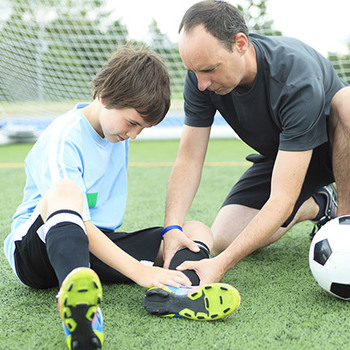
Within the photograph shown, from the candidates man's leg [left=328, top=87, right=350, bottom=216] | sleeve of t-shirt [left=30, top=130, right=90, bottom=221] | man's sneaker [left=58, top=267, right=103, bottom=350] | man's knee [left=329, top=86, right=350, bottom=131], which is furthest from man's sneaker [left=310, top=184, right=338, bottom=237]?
man's sneaker [left=58, top=267, right=103, bottom=350]

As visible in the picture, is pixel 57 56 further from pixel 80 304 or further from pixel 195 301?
pixel 80 304

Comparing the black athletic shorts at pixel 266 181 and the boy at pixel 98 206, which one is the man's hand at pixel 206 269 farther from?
the black athletic shorts at pixel 266 181

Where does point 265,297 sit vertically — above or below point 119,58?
below

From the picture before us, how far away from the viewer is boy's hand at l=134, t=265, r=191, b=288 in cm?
156

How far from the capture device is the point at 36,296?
68.4 inches

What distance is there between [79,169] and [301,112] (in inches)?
32.0

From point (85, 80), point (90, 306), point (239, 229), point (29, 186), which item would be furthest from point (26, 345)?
point (85, 80)

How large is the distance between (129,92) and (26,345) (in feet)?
2.83

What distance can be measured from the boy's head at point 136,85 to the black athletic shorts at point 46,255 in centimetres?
48

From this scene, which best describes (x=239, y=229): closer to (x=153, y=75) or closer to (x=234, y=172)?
(x=153, y=75)

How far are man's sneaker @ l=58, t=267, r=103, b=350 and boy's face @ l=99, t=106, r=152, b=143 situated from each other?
666 millimetres


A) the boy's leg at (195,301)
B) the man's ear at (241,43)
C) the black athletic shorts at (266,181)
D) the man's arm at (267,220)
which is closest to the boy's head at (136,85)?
the man's ear at (241,43)

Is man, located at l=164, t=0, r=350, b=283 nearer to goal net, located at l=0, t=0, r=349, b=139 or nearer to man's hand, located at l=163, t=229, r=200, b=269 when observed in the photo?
man's hand, located at l=163, t=229, r=200, b=269

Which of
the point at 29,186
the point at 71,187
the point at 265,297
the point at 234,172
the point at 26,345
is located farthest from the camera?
the point at 234,172
